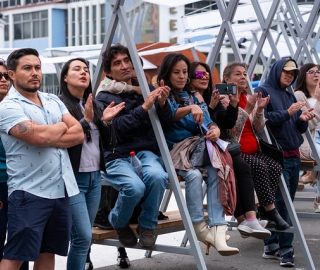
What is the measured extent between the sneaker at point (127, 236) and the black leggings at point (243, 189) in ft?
3.21

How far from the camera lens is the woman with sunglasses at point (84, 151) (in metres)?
5.51

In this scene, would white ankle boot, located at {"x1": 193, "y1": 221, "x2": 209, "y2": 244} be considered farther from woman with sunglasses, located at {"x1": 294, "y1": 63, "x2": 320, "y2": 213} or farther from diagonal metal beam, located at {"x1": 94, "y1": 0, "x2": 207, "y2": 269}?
woman with sunglasses, located at {"x1": 294, "y1": 63, "x2": 320, "y2": 213}

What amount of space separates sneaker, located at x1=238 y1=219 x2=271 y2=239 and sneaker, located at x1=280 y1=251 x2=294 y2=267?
4.85ft

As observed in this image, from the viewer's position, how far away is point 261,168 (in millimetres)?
7070

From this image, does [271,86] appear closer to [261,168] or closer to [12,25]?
[261,168]

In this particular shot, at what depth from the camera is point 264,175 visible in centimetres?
709

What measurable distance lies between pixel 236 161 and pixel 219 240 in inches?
32.9

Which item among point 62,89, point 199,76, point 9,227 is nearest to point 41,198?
point 9,227

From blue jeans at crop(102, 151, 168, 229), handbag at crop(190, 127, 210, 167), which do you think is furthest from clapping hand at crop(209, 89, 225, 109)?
blue jeans at crop(102, 151, 168, 229)

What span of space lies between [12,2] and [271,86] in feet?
176

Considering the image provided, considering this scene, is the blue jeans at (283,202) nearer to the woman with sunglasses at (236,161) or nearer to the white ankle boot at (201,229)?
the woman with sunglasses at (236,161)

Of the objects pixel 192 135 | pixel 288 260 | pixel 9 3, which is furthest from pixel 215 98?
pixel 9 3

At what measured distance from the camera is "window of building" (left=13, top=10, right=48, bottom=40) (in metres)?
56.2

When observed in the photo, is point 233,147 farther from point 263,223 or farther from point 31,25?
point 31,25
